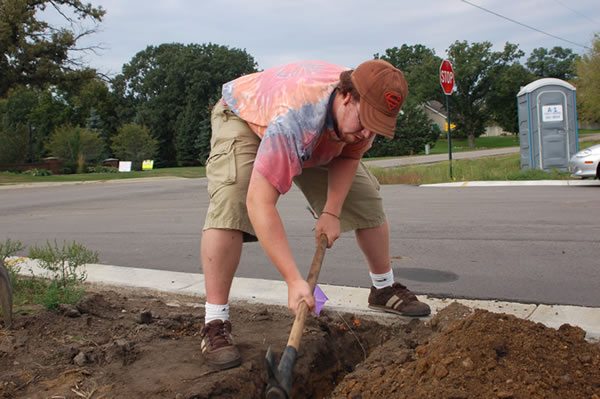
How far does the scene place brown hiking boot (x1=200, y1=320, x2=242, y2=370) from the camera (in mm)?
2471

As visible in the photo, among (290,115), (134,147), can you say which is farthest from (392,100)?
(134,147)

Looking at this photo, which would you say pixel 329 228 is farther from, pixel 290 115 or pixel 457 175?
pixel 457 175

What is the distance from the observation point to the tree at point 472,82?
57.5 metres

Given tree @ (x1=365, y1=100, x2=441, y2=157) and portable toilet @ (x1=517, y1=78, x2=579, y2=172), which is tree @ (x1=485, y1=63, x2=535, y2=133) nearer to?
tree @ (x1=365, y1=100, x2=441, y2=157)

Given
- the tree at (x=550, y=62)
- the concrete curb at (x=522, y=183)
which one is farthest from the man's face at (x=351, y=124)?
the tree at (x=550, y=62)

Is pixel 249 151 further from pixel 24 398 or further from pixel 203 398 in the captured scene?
pixel 24 398

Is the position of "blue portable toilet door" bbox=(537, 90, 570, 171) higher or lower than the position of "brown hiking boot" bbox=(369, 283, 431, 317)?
higher

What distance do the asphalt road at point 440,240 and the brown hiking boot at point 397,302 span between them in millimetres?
605

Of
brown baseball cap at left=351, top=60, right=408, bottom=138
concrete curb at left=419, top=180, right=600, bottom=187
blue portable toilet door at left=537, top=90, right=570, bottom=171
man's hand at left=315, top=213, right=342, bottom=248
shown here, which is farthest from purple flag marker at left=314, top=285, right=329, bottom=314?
blue portable toilet door at left=537, top=90, right=570, bottom=171

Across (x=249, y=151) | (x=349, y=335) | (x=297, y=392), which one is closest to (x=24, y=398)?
(x=297, y=392)

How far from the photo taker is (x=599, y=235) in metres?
5.59

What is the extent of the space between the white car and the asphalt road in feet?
1.67

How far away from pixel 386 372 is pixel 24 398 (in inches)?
58.8

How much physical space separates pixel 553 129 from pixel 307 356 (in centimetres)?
1378
